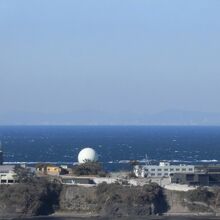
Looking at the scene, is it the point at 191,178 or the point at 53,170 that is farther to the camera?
the point at 53,170

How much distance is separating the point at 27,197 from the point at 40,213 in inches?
46.8

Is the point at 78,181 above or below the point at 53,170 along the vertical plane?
below

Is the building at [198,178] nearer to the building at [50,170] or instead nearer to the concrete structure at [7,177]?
the building at [50,170]

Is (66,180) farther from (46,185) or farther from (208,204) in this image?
(208,204)

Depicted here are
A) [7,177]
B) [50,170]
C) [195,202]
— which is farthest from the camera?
[50,170]

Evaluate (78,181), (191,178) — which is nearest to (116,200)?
(78,181)

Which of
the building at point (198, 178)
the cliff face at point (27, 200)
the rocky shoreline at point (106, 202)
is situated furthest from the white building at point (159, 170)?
the cliff face at point (27, 200)

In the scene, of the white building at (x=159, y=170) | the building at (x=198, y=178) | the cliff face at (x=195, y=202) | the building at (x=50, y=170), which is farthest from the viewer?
the white building at (x=159, y=170)

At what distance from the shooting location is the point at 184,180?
77562mm

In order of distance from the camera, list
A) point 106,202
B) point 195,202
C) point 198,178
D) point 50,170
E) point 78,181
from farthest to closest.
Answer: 1. point 50,170
2. point 198,178
3. point 78,181
4. point 195,202
5. point 106,202

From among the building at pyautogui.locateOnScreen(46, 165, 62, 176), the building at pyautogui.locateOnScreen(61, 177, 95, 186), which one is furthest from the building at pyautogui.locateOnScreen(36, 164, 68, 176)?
the building at pyautogui.locateOnScreen(61, 177, 95, 186)

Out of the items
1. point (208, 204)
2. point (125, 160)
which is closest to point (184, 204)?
point (208, 204)

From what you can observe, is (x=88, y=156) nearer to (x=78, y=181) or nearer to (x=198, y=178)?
(x=198, y=178)

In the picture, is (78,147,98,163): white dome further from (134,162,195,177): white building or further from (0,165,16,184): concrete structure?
(0,165,16,184): concrete structure
